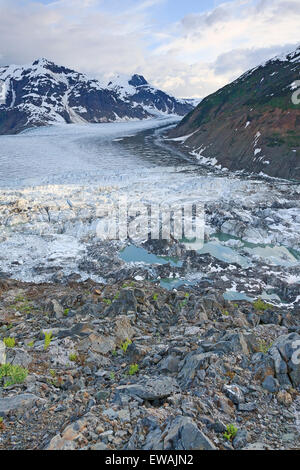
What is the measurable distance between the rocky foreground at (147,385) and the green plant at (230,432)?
0.06 ft

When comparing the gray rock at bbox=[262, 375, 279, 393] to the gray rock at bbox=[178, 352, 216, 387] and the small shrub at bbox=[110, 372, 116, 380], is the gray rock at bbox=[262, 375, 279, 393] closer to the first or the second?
A: the gray rock at bbox=[178, 352, 216, 387]

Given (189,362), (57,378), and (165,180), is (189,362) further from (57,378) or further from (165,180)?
(165,180)

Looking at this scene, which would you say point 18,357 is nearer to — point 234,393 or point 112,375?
point 112,375

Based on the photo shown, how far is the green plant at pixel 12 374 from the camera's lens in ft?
17.5

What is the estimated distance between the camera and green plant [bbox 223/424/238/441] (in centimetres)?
403

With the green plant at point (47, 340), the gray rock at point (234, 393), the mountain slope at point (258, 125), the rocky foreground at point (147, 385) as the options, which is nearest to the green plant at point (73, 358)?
the rocky foreground at point (147, 385)

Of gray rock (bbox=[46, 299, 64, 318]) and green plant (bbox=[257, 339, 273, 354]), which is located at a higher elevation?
green plant (bbox=[257, 339, 273, 354])

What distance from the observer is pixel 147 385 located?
5199 millimetres

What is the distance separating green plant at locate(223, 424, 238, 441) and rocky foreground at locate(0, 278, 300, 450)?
0.02 meters

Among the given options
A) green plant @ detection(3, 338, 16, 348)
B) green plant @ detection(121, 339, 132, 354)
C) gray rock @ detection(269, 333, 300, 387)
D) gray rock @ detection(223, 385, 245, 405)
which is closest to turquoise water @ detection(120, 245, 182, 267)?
green plant @ detection(121, 339, 132, 354)

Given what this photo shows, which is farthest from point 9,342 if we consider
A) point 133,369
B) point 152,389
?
point 152,389

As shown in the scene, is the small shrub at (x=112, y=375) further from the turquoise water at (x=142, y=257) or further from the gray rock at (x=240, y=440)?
the turquoise water at (x=142, y=257)
